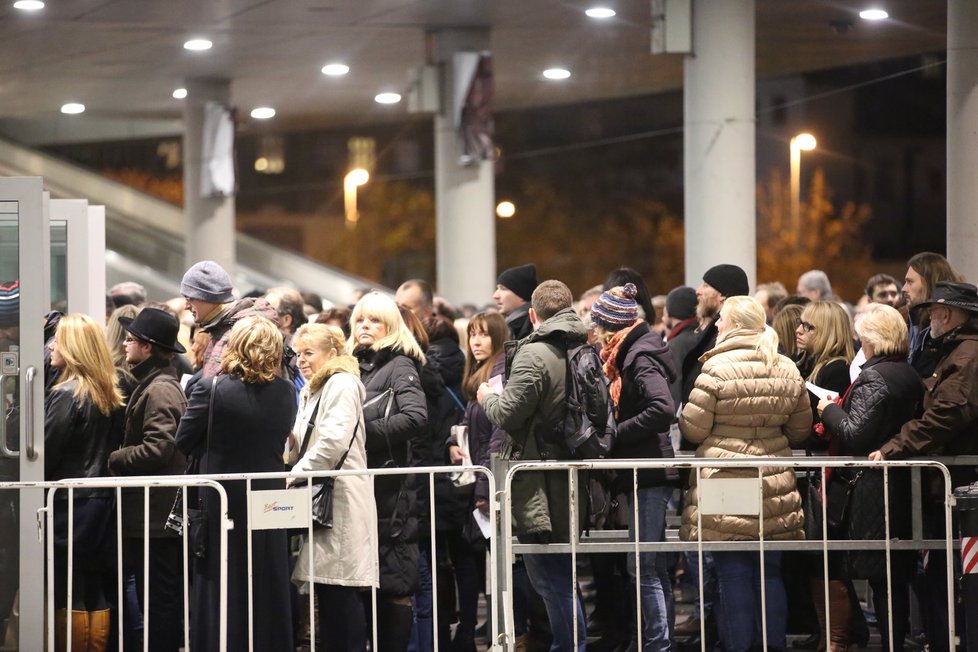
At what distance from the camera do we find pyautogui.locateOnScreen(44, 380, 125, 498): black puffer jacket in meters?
7.28

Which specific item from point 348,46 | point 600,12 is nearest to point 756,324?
point 600,12

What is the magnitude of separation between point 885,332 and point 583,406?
155cm

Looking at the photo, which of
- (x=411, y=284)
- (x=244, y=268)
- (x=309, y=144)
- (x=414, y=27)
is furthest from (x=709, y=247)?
(x=309, y=144)

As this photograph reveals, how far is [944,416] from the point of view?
7.00m

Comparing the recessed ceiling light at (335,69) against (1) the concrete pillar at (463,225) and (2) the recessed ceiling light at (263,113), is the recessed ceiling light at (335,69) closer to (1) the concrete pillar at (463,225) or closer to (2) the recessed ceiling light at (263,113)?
(1) the concrete pillar at (463,225)

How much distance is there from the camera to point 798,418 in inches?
289

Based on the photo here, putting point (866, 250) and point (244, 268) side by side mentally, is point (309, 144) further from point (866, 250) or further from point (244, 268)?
point (866, 250)

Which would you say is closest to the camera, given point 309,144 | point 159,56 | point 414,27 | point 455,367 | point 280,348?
point 280,348

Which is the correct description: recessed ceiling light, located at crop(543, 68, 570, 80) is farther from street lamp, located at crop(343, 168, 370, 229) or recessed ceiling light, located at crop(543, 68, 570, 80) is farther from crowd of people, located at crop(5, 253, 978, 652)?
crowd of people, located at crop(5, 253, 978, 652)

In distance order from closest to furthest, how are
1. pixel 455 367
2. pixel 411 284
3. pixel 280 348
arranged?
pixel 280 348, pixel 455 367, pixel 411 284

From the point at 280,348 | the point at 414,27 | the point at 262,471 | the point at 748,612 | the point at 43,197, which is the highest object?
the point at 414,27

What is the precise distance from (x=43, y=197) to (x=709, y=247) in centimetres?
751

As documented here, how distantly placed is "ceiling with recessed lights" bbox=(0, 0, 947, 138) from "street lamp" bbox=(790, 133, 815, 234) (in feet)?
14.5

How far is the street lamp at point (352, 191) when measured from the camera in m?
36.4
